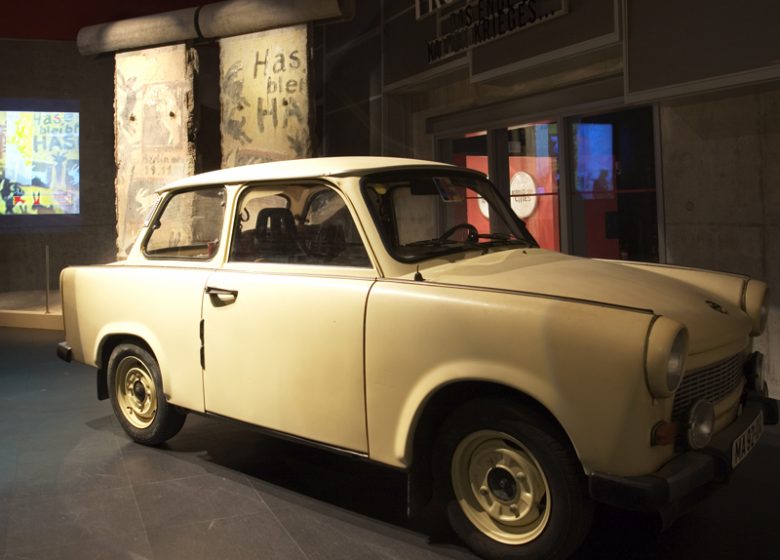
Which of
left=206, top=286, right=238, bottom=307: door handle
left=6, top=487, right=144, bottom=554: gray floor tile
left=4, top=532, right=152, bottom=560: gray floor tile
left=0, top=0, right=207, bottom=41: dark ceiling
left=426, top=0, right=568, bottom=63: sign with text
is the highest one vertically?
left=0, top=0, right=207, bottom=41: dark ceiling

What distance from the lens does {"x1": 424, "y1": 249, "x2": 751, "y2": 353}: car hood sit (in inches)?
117

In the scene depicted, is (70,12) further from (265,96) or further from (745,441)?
(745,441)

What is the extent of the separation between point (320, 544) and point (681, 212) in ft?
13.7

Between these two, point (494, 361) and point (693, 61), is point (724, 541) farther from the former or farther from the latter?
point (693, 61)

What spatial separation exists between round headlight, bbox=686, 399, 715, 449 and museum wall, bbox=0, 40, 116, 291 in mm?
12462

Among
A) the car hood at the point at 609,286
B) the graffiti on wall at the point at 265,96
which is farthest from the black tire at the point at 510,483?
the graffiti on wall at the point at 265,96

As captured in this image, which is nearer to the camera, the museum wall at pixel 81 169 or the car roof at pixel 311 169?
the car roof at pixel 311 169

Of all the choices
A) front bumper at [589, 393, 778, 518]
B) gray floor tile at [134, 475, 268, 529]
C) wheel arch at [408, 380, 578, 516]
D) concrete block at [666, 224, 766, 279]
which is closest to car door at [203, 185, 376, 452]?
wheel arch at [408, 380, 578, 516]

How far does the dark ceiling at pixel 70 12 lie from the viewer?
33.4 feet

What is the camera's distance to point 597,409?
2623mm

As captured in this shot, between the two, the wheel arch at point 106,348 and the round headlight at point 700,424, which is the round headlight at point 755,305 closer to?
the round headlight at point 700,424

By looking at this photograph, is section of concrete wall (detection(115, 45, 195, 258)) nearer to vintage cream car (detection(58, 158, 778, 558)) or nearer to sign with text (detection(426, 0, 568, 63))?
sign with text (detection(426, 0, 568, 63))

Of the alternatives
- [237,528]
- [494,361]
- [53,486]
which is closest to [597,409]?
[494,361]

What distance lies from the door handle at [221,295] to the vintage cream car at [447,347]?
13 mm
